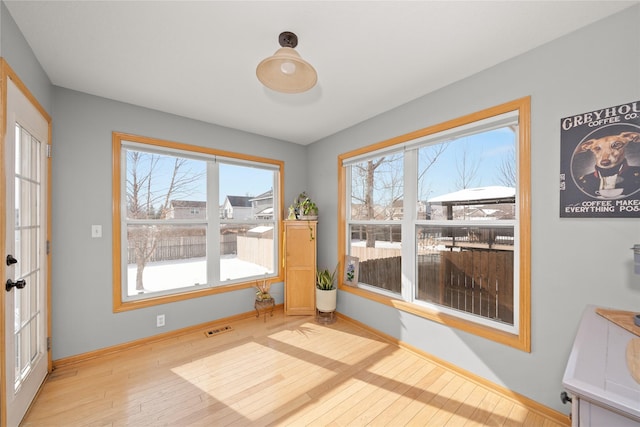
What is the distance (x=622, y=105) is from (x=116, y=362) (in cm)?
419

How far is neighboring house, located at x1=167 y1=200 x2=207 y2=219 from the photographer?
9.72 feet

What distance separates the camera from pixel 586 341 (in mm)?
1049

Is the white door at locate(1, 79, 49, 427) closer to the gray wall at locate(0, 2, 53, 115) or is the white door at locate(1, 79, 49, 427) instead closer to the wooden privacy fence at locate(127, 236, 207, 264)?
the gray wall at locate(0, 2, 53, 115)

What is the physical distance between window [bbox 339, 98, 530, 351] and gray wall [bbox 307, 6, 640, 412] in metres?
0.08

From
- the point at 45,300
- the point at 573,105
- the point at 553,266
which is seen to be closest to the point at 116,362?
the point at 45,300

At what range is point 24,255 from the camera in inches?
68.9

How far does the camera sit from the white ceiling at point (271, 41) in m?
1.47

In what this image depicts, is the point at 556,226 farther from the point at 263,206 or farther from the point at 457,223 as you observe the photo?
the point at 263,206

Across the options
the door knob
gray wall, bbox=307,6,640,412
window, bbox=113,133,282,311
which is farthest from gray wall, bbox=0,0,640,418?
the door knob

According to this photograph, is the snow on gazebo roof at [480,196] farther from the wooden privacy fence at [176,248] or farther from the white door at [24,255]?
the white door at [24,255]

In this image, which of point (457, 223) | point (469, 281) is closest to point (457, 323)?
point (469, 281)

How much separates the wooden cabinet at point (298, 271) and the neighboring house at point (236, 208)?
1.86 feet

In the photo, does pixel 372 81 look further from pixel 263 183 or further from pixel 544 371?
pixel 544 371

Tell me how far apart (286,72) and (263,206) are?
2397 millimetres
